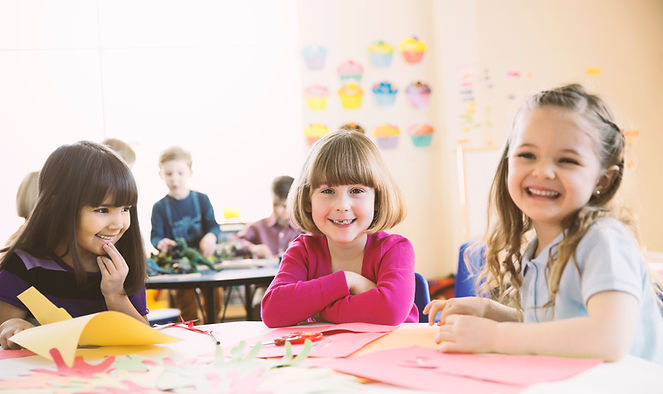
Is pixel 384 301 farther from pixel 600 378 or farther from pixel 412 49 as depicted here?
pixel 412 49

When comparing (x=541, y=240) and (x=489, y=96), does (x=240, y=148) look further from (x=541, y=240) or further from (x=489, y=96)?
(x=541, y=240)

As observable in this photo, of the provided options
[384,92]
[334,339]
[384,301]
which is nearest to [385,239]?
[384,301]

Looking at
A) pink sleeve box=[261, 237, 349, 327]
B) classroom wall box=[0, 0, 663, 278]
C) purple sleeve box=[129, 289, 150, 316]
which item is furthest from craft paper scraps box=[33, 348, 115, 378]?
classroom wall box=[0, 0, 663, 278]

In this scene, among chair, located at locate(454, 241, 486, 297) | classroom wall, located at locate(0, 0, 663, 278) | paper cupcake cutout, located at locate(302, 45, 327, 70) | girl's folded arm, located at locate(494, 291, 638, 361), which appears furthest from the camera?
paper cupcake cutout, located at locate(302, 45, 327, 70)

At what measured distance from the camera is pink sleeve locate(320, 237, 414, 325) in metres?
1.39

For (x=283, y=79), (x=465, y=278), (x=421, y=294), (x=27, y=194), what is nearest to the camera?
(x=421, y=294)

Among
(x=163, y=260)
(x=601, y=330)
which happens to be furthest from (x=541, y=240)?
(x=163, y=260)

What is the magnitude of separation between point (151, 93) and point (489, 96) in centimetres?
287

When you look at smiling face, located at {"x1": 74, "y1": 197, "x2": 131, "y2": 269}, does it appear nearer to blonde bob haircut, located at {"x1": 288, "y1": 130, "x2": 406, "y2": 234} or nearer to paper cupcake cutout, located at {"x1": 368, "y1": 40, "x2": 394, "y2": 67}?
blonde bob haircut, located at {"x1": 288, "y1": 130, "x2": 406, "y2": 234}

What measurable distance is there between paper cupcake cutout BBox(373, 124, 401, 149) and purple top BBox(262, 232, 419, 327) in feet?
12.8

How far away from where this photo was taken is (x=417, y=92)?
5.46m

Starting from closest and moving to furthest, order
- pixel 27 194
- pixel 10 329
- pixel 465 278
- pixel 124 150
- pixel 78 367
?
pixel 78 367 < pixel 10 329 < pixel 465 278 < pixel 27 194 < pixel 124 150

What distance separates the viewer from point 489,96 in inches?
208

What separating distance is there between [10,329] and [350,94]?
4.37m
